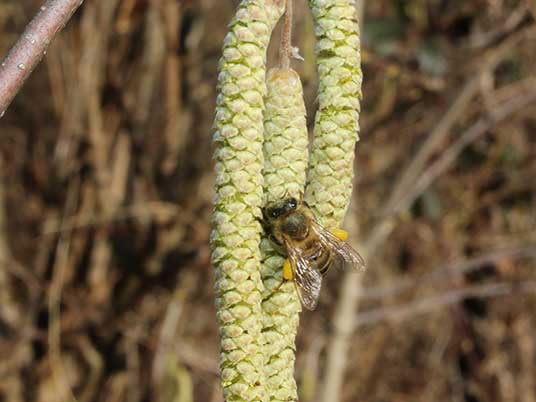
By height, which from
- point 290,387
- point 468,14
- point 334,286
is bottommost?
point 290,387

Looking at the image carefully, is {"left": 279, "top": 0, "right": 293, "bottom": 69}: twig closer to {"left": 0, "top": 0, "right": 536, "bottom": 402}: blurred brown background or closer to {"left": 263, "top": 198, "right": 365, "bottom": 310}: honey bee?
{"left": 263, "top": 198, "right": 365, "bottom": 310}: honey bee

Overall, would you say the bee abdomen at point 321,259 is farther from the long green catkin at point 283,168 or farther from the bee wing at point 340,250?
the long green catkin at point 283,168

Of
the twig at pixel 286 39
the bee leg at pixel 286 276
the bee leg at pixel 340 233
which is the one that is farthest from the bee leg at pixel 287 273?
the twig at pixel 286 39

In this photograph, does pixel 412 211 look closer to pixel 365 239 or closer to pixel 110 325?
pixel 365 239

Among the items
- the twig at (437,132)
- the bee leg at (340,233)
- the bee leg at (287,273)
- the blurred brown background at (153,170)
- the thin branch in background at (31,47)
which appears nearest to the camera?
the thin branch in background at (31,47)

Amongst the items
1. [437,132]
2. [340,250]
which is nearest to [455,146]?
[437,132]

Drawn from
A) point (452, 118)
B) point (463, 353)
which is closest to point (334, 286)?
point (452, 118)

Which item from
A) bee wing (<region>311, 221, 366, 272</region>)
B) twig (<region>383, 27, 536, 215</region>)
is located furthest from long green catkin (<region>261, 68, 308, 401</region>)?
twig (<region>383, 27, 536, 215</region>)
